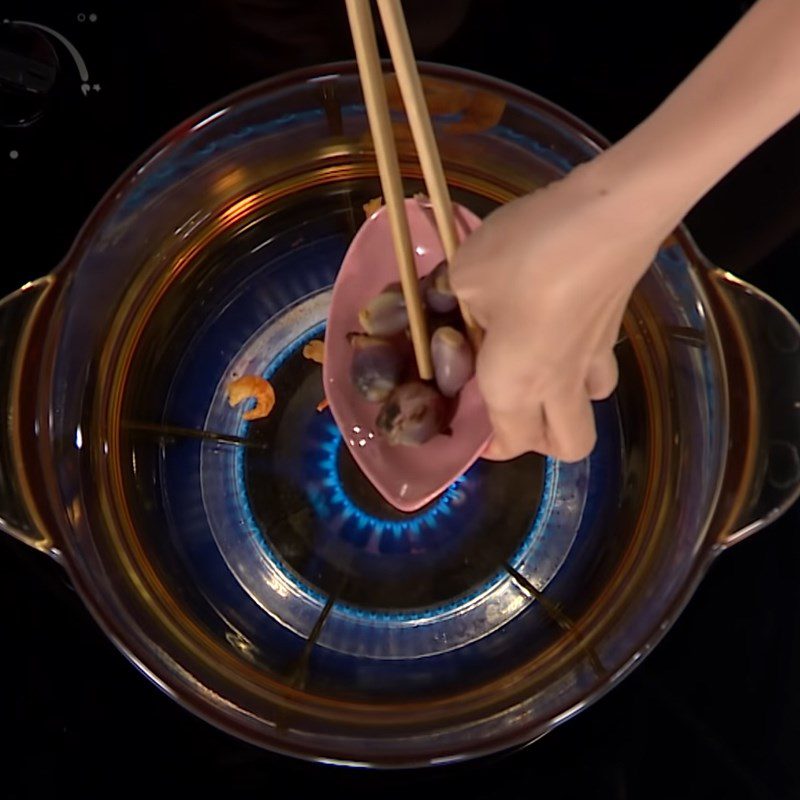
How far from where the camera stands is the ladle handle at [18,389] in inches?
18.4

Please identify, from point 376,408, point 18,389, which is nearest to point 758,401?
point 376,408

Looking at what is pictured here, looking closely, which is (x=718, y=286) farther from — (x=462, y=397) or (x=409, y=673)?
(x=409, y=673)

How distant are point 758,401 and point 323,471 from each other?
25cm

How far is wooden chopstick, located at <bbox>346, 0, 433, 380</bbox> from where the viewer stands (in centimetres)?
36

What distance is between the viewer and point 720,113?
258mm

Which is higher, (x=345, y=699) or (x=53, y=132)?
(x=53, y=132)

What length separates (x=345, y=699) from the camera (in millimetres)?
503

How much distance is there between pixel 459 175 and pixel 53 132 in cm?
23

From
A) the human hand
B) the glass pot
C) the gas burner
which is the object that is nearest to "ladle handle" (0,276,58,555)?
the glass pot

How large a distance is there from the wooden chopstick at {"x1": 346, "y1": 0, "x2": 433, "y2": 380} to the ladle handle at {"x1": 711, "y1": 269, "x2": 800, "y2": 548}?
0.53ft

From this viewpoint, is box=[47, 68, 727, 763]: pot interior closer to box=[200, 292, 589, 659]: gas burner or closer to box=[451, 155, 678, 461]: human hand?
box=[200, 292, 589, 659]: gas burner

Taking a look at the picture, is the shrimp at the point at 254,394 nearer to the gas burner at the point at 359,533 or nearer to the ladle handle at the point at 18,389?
the gas burner at the point at 359,533

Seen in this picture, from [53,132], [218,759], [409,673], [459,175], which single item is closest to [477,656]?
[409,673]

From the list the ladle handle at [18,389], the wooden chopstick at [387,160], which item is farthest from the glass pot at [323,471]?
the wooden chopstick at [387,160]
